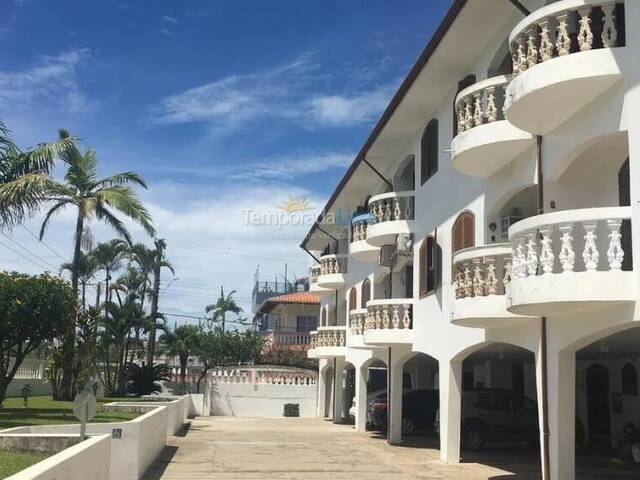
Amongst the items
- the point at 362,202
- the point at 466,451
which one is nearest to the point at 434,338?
the point at 466,451

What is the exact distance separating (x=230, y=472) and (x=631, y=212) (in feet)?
29.5

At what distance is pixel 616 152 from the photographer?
10.8 meters

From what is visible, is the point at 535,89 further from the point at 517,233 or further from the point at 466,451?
the point at 466,451

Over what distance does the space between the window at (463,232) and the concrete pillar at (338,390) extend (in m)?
14.9

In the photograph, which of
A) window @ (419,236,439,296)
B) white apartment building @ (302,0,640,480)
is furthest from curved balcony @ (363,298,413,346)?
window @ (419,236,439,296)

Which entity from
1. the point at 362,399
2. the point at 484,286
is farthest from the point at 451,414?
the point at 362,399

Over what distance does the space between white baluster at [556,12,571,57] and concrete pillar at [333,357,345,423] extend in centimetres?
2128

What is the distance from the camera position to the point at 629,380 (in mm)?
19656

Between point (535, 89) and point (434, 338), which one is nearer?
point (535, 89)

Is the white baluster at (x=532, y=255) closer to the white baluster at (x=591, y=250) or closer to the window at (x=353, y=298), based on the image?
the white baluster at (x=591, y=250)

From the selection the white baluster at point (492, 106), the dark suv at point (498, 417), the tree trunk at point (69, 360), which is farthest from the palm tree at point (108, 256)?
the white baluster at point (492, 106)

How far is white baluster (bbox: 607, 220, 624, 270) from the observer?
8.61 m

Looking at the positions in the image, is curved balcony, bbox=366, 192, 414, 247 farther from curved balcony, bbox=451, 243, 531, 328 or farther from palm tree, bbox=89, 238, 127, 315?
palm tree, bbox=89, 238, 127, 315

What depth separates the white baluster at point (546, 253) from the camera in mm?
9078
